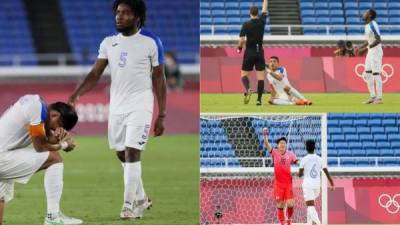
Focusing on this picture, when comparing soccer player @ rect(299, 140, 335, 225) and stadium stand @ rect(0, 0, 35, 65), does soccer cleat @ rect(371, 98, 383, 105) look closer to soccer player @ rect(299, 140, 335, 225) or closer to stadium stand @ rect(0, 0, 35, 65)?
soccer player @ rect(299, 140, 335, 225)

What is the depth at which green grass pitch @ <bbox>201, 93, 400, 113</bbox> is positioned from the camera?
25.2 ft

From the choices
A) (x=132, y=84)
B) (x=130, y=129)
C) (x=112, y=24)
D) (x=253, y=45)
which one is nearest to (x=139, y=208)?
(x=130, y=129)

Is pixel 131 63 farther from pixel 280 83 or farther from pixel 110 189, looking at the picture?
pixel 110 189

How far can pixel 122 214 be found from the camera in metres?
8.58

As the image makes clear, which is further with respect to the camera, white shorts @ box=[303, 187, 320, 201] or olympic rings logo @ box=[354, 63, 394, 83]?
olympic rings logo @ box=[354, 63, 394, 83]

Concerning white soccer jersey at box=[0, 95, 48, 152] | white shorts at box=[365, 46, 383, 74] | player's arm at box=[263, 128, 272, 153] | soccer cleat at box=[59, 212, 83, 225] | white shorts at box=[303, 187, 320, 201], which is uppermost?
white shorts at box=[365, 46, 383, 74]

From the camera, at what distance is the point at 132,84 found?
838 cm

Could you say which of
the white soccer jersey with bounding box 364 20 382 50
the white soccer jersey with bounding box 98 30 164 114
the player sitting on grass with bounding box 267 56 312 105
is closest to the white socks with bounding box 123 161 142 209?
the white soccer jersey with bounding box 98 30 164 114

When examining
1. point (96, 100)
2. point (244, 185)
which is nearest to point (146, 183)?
point (244, 185)

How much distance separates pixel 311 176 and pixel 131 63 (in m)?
1.67

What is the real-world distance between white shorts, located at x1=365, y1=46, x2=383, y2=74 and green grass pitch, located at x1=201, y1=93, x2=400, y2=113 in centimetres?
20

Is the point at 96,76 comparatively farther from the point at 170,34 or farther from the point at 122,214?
the point at 170,34

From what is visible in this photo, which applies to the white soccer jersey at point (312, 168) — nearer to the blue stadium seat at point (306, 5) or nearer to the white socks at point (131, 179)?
the blue stadium seat at point (306, 5)

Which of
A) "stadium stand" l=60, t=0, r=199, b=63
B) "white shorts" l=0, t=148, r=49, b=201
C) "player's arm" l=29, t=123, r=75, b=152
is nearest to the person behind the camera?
"player's arm" l=29, t=123, r=75, b=152
